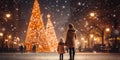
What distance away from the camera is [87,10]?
Result: 154625mm

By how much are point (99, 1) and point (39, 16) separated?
200ft

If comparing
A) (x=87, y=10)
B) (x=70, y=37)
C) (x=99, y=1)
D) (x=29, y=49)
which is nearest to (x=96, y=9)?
(x=99, y=1)

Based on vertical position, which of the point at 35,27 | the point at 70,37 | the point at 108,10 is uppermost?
the point at 108,10

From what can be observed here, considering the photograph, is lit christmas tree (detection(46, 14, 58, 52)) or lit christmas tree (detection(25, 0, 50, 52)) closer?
lit christmas tree (detection(25, 0, 50, 52))

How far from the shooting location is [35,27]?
76188 millimetres

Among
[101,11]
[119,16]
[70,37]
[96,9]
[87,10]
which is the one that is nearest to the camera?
[70,37]

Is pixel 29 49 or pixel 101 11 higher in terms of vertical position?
pixel 101 11

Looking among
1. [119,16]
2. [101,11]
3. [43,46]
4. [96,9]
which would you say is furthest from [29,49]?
[96,9]

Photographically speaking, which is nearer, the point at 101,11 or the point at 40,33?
the point at 40,33

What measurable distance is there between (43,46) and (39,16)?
5.82 m

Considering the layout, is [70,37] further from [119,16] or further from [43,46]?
[119,16]

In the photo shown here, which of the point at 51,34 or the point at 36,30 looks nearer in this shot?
the point at 36,30

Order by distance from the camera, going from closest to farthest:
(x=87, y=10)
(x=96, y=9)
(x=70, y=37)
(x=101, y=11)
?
1. (x=70, y=37)
2. (x=101, y=11)
3. (x=96, y=9)
4. (x=87, y=10)

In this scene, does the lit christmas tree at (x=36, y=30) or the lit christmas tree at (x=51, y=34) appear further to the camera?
the lit christmas tree at (x=51, y=34)
